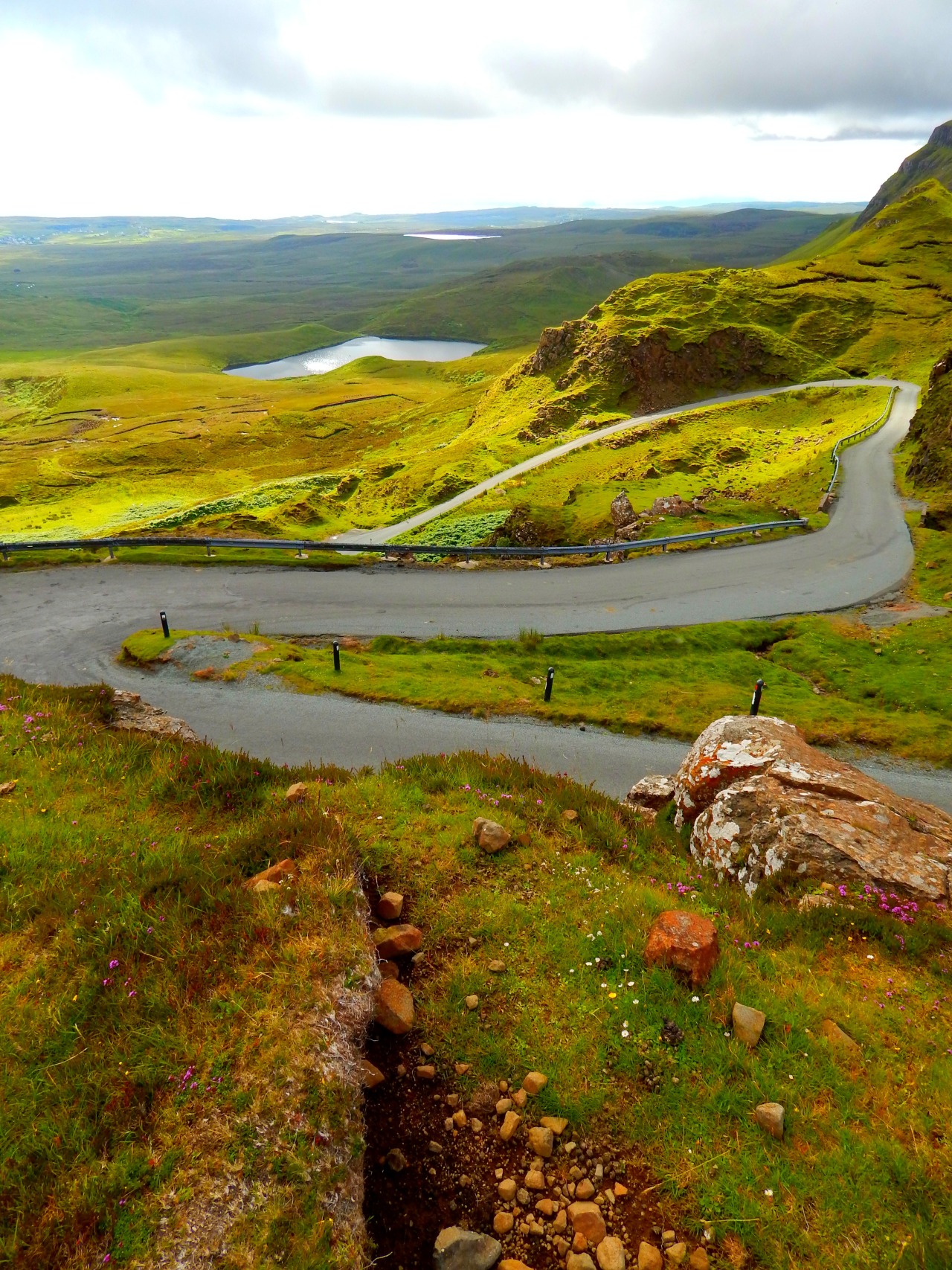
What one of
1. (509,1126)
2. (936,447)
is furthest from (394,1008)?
(936,447)

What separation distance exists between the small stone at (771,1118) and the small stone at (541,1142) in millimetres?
1866

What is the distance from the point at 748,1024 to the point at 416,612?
22786 millimetres

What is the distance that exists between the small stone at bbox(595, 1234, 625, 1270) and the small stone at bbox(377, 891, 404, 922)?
12.9 feet

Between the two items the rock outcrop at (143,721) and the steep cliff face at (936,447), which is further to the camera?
the steep cliff face at (936,447)

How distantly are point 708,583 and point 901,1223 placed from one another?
29377 mm

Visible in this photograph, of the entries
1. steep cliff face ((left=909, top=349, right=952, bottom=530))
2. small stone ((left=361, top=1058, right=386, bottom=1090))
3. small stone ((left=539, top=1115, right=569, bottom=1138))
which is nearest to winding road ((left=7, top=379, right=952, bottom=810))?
steep cliff face ((left=909, top=349, right=952, bottom=530))

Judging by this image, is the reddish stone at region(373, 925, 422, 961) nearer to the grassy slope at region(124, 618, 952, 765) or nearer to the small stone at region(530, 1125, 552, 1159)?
→ the small stone at region(530, 1125, 552, 1159)

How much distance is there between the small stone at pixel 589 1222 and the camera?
5.11 metres

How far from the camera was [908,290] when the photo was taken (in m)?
101

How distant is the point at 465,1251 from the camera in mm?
4980

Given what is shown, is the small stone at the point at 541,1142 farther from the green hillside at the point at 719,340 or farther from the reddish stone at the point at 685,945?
the green hillside at the point at 719,340

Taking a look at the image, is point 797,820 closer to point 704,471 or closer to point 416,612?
point 416,612

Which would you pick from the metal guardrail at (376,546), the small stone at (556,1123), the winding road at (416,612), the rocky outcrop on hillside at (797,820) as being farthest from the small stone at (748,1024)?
the metal guardrail at (376,546)

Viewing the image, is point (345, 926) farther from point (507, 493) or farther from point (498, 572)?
point (507, 493)
